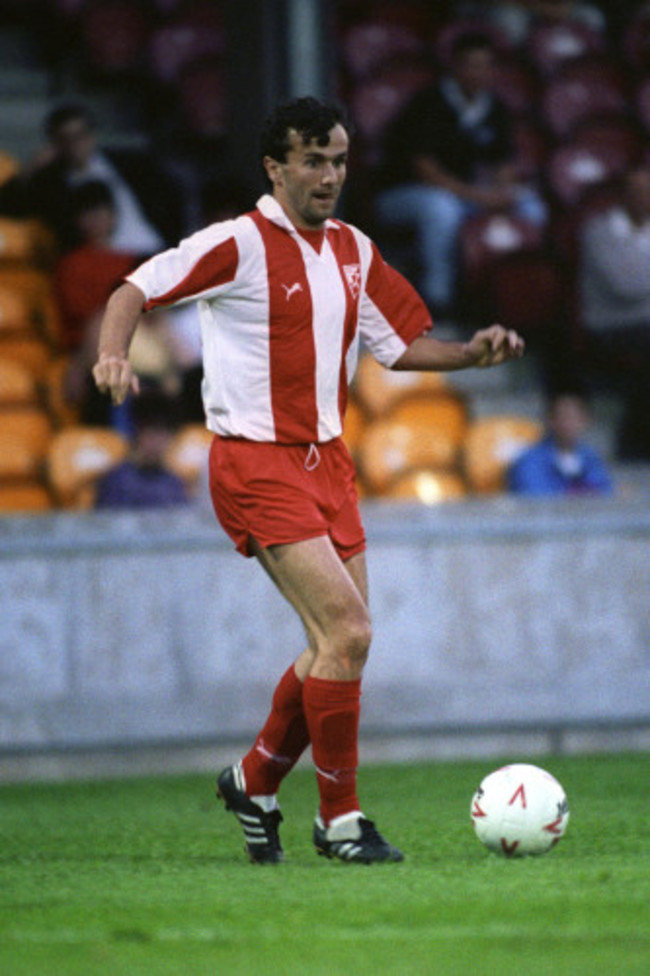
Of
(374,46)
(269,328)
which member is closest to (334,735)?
(269,328)

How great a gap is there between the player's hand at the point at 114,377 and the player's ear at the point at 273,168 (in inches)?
31.5

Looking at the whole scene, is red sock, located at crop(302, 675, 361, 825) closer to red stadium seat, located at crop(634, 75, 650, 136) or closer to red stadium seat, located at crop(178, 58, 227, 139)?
red stadium seat, located at crop(178, 58, 227, 139)

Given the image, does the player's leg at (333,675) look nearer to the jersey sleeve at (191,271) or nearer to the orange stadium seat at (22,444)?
the jersey sleeve at (191,271)

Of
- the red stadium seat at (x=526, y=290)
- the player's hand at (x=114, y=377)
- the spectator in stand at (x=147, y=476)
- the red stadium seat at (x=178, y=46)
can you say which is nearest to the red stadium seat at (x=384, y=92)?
the red stadium seat at (x=178, y=46)

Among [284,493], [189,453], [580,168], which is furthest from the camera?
[580,168]

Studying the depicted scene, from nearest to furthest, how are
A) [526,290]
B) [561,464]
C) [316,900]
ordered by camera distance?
1. [316,900]
2. [561,464]
3. [526,290]

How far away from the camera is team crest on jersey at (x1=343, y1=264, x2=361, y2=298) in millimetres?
5457

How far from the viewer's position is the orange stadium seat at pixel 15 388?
10.4 m

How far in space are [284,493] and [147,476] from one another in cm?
421

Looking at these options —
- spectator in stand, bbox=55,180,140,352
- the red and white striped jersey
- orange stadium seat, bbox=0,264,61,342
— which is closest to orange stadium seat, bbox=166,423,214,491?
spectator in stand, bbox=55,180,140,352

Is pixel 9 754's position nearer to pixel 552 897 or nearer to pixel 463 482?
pixel 463 482

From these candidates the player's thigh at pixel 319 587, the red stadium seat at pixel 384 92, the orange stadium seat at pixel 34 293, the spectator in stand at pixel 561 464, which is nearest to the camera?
the player's thigh at pixel 319 587

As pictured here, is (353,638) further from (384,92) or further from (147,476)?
(384,92)

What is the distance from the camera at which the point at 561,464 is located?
32.2 ft
